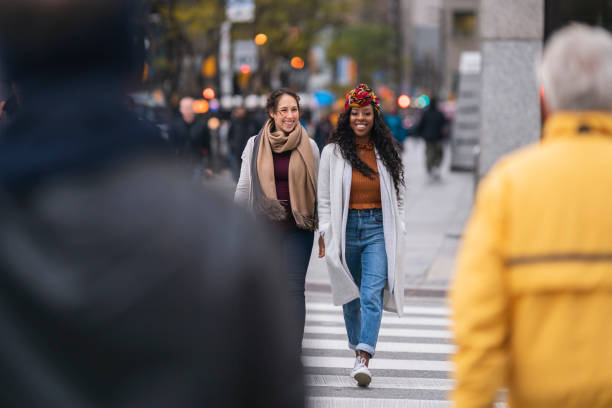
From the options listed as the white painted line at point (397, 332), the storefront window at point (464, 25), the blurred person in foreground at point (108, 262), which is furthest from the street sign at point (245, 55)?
the storefront window at point (464, 25)

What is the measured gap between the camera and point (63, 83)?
178 cm

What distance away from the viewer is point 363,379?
7.18 m

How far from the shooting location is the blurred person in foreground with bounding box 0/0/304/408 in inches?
64.8

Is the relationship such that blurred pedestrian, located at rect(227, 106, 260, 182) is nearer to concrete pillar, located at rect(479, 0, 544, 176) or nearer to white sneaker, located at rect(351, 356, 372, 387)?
concrete pillar, located at rect(479, 0, 544, 176)

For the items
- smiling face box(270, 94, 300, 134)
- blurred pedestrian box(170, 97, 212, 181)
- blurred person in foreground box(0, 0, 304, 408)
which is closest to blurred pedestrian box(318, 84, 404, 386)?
smiling face box(270, 94, 300, 134)

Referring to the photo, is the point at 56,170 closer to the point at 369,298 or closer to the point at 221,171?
the point at 369,298

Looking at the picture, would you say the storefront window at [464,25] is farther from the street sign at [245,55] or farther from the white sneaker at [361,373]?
the white sneaker at [361,373]

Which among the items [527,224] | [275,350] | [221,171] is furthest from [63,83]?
[221,171]

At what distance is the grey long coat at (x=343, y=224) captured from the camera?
7262 mm

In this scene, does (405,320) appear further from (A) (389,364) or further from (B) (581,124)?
(B) (581,124)

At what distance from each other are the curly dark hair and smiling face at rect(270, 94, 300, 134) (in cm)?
30

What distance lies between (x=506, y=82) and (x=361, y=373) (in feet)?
28.4

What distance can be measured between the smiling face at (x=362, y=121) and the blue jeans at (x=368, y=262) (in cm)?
56

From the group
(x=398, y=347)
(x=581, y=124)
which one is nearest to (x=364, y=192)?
(x=398, y=347)
